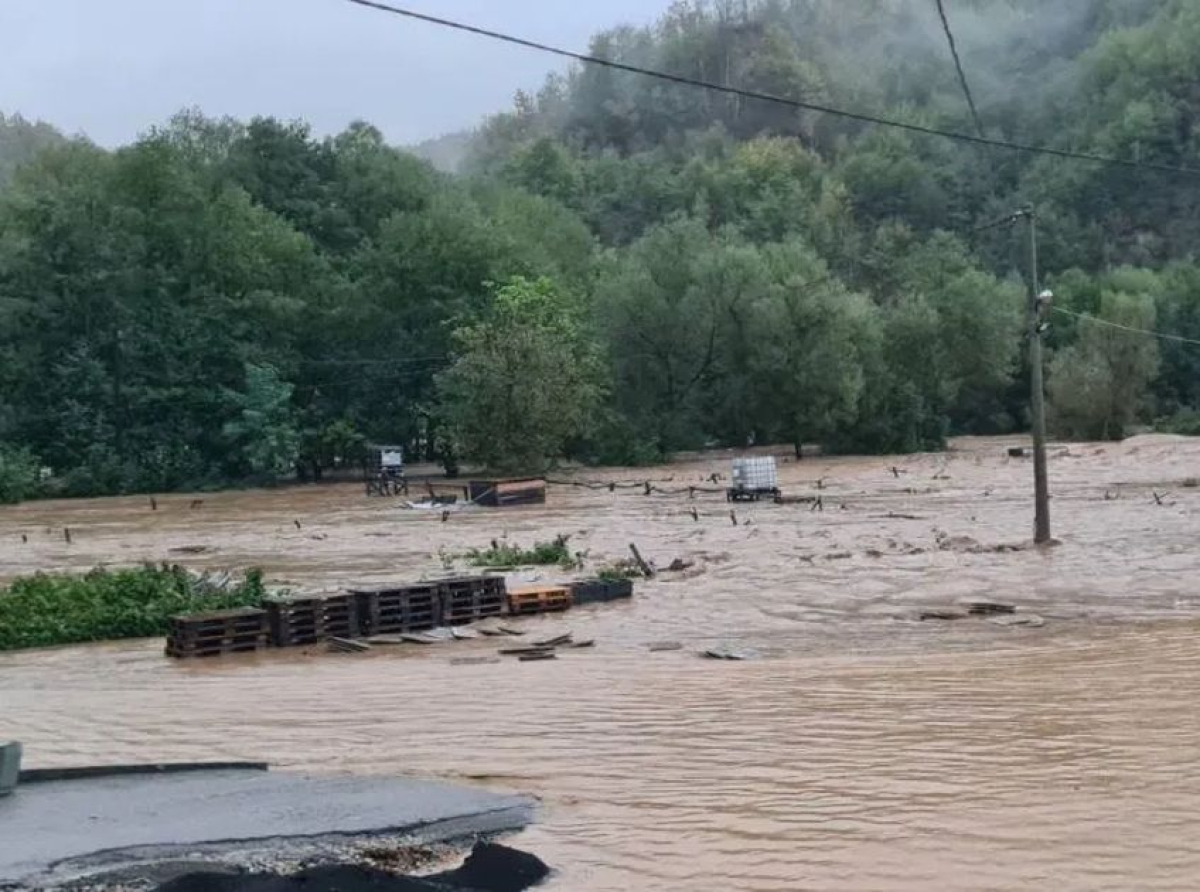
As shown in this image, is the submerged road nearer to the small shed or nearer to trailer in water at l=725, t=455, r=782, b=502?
trailer in water at l=725, t=455, r=782, b=502

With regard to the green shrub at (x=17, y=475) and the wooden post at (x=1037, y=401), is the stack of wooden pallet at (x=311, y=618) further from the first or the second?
the green shrub at (x=17, y=475)

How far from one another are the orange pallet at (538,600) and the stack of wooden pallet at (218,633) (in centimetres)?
370

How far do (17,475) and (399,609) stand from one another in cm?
4535

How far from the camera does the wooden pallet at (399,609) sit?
19.0 m

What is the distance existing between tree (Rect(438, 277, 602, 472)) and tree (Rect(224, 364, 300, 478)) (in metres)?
7.45

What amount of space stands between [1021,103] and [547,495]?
132m

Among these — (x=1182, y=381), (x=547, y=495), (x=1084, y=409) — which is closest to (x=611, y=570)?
(x=547, y=495)

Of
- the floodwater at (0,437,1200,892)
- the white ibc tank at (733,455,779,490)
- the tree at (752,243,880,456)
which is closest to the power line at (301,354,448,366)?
the tree at (752,243,880,456)

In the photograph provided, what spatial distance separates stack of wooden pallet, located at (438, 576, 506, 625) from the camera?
19.7 meters

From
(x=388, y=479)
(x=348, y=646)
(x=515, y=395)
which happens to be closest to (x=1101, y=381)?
(x=515, y=395)

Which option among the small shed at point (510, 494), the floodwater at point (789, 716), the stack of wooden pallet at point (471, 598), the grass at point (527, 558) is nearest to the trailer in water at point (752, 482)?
the small shed at point (510, 494)

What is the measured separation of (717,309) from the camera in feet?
237

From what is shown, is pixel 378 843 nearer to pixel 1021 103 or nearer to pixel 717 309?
pixel 717 309

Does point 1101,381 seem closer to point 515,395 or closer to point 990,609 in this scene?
point 515,395
